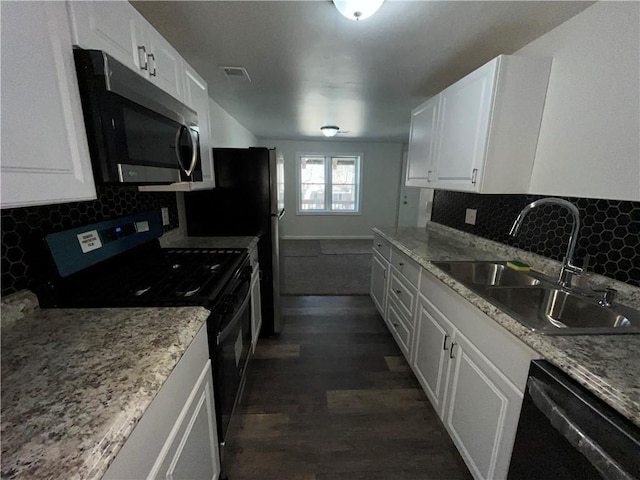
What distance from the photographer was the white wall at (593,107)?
113cm

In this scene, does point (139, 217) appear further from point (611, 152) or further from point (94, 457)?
point (611, 152)

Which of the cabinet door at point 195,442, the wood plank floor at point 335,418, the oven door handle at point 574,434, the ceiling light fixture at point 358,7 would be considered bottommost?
the wood plank floor at point 335,418

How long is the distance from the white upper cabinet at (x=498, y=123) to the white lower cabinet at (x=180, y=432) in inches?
69.2

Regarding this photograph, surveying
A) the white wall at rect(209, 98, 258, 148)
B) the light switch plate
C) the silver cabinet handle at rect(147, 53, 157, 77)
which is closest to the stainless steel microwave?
the silver cabinet handle at rect(147, 53, 157, 77)

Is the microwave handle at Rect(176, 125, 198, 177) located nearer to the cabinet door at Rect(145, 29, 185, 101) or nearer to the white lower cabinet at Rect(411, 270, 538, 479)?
the cabinet door at Rect(145, 29, 185, 101)

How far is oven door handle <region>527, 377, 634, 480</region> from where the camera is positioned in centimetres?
63

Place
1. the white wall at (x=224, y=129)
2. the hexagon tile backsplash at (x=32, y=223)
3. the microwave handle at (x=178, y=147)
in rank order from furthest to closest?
the white wall at (x=224, y=129) → the microwave handle at (x=178, y=147) → the hexagon tile backsplash at (x=32, y=223)

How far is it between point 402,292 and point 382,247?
64 cm

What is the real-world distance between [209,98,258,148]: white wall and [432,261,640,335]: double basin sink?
2652mm

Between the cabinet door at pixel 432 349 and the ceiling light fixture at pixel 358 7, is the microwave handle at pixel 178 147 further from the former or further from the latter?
the cabinet door at pixel 432 349

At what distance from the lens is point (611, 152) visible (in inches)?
47.4

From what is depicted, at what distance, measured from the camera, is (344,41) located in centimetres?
158

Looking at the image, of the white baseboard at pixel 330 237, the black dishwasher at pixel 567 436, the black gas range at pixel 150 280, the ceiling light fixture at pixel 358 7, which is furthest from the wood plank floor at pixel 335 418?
the white baseboard at pixel 330 237

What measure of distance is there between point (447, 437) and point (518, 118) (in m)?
1.89
